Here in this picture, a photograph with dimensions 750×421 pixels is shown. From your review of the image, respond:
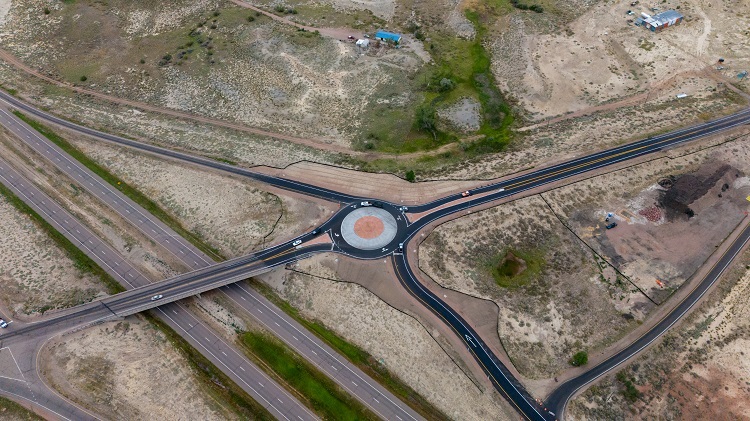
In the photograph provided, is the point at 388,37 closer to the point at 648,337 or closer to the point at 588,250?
the point at 588,250

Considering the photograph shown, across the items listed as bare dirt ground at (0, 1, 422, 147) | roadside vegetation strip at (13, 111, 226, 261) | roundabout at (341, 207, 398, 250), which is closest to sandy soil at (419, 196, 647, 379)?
roundabout at (341, 207, 398, 250)

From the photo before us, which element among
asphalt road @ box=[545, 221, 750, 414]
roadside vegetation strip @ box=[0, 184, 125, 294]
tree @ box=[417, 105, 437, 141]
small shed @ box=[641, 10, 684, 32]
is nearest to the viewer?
asphalt road @ box=[545, 221, 750, 414]

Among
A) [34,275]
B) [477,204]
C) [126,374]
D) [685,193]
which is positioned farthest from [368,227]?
[34,275]

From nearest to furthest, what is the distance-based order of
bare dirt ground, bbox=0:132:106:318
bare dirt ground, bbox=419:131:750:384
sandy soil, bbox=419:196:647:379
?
sandy soil, bbox=419:196:647:379, bare dirt ground, bbox=419:131:750:384, bare dirt ground, bbox=0:132:106:318

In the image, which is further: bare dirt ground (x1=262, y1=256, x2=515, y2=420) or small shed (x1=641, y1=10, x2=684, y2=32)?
small shed (x1=641, y1=10, x2=684, y2=32)

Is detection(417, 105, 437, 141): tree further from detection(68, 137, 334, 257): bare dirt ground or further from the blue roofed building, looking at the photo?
the blue roofed building

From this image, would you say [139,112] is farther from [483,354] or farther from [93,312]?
[483,354]

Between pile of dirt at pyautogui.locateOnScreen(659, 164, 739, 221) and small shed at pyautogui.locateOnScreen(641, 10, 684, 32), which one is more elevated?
small shed at pyautogui.locateOnScreen(641, 10, 684, 32)
